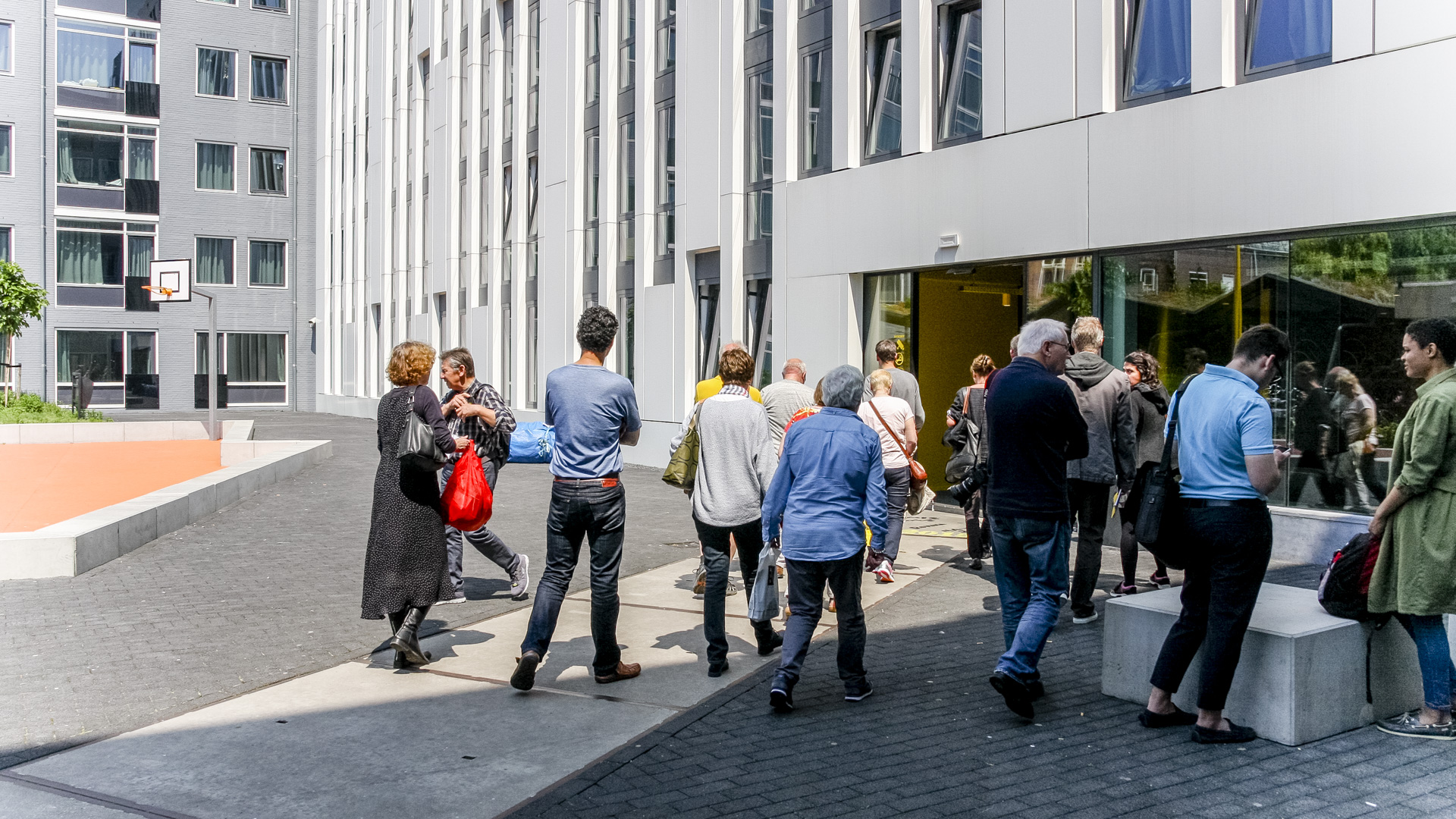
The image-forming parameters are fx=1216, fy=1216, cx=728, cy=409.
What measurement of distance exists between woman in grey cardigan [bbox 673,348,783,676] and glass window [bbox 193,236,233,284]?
4288 centimetres

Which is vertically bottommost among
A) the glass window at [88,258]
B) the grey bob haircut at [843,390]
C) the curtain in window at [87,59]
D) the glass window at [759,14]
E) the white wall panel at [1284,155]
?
the grey bob haircut at [843,390]

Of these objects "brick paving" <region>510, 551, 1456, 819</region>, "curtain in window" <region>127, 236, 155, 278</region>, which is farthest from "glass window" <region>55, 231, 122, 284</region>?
"brick paving" <region>510, 551, 1456, 819</region>

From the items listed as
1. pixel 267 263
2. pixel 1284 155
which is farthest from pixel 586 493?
pixel 267 263

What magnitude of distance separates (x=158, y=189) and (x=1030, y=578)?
4495cm

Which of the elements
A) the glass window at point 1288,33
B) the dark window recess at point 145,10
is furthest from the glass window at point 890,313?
the dark window recess at point 145,10

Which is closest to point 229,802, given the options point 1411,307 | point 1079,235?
point 1411,307

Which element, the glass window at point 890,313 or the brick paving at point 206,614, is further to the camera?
the glass window at point 890,313

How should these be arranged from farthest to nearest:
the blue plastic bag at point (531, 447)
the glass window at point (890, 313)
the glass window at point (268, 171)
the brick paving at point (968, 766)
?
the glass window at point (268, 171) → the blue plastic bag at point (531, 447) → the glass window at point (890, 313) → the brick paving at point (968, 766)

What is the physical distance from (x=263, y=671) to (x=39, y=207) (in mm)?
41783

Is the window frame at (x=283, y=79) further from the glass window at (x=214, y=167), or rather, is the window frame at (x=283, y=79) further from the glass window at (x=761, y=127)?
the glass window at (x=761, y=127)

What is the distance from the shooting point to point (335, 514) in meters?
14.0

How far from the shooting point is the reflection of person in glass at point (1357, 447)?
32.0 ft

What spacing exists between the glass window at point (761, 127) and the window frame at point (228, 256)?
33.0 metres

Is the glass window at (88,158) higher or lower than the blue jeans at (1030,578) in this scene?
higher
